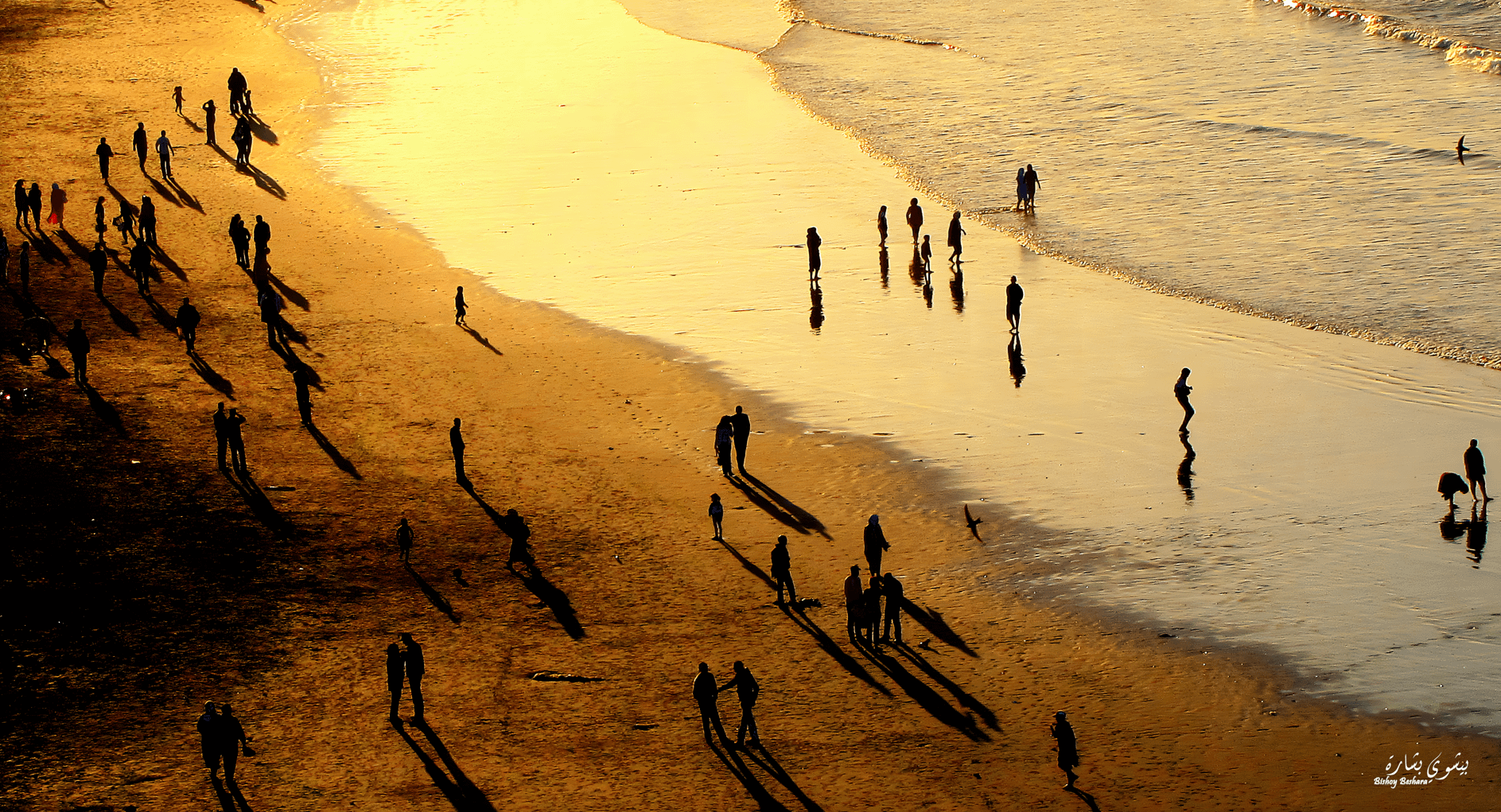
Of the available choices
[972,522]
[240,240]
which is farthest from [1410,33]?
[240,240]

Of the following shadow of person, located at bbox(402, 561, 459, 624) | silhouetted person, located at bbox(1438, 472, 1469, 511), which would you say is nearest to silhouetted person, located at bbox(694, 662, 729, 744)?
shadow of person, located at bbox(402, 561, 459, 624)

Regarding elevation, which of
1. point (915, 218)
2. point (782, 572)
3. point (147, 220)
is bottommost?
point (782, 572)

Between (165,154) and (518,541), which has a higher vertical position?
(165,154)

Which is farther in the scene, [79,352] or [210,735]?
[79,352]

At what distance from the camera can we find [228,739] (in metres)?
14.3

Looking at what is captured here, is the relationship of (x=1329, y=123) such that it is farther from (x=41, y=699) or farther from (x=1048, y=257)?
(x=41, y=699)

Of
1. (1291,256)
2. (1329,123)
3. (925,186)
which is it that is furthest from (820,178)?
(1329,123)

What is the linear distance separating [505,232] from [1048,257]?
1271 centimetres

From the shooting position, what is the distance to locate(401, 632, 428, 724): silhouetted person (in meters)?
15.5

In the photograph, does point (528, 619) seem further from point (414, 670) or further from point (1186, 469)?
point (1186, 469)

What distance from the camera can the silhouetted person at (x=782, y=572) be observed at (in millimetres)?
17812

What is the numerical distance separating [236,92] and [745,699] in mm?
33501

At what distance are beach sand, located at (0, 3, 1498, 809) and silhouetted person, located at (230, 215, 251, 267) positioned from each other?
2250 mm

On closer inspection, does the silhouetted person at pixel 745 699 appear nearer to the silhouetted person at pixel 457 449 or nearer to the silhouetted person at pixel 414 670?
the silhouetted person at pixel 414 670
